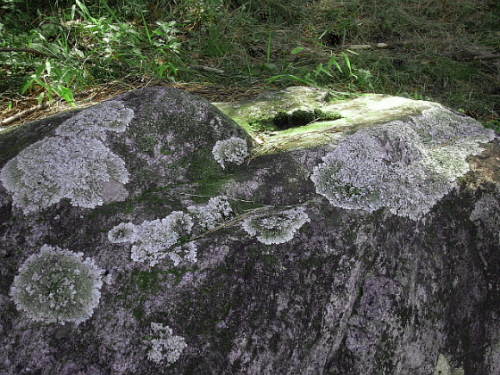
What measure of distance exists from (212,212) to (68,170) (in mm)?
616

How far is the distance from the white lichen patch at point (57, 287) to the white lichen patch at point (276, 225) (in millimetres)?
602

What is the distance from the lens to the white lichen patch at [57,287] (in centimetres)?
140

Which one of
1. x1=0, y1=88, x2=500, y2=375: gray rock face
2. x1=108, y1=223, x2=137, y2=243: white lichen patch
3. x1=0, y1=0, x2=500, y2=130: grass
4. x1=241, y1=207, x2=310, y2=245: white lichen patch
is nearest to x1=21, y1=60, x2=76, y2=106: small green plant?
x1=0, y1=0, x2=500, y2=130: grass

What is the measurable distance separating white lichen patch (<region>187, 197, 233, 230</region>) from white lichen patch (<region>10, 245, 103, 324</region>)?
16.8 inches

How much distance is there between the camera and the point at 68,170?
1.67 m

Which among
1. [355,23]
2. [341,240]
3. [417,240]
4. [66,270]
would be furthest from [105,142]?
[355,23]

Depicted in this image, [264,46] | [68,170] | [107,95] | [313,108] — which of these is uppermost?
[68,170]

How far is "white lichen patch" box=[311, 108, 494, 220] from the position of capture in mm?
1809

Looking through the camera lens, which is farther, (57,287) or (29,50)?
(29,50)

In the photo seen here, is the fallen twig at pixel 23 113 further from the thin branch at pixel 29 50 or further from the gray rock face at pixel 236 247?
the gray rock face at pixel 236 247

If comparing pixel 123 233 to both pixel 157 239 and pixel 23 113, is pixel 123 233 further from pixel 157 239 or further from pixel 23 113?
pixel 23 113

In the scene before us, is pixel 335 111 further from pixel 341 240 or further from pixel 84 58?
pixel 84 58

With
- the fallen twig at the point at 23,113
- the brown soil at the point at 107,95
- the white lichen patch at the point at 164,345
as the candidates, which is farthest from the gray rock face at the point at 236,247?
the brown soil at the point at 107,95

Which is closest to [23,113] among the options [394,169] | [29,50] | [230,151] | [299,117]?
[29,50]
